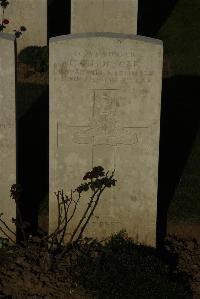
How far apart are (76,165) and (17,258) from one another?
123cm

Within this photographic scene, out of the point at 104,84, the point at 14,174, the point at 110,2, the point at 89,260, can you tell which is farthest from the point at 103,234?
the point at 110,2

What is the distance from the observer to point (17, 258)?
7434 mm

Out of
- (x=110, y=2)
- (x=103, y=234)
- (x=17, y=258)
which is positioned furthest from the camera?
(x=110, y=2)

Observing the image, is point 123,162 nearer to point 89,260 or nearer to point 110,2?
point 89,260

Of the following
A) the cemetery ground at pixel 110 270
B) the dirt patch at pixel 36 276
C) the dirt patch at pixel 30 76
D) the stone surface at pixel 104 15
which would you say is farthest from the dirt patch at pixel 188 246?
the stone surface at pixel 104 15

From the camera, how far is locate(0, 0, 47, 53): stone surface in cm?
1413

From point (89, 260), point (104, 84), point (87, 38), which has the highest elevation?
point (87, 38)

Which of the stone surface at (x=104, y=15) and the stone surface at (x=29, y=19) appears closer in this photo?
the stone surface at (x=104, y=15)

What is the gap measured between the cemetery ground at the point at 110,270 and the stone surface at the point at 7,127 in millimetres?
539

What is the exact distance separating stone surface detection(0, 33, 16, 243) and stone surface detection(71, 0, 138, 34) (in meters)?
6.73

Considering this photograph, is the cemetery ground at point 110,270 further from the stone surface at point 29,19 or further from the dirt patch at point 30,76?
the stone surface at point 29,19

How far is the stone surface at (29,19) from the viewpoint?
14133 millimetres

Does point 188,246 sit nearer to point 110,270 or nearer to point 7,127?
point 110,270

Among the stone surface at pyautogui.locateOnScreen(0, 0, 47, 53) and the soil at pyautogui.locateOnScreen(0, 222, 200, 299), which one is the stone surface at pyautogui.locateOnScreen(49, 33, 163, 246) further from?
the stone surface at pyautogui.locateOnScreen(0, 0, 47, 53)
